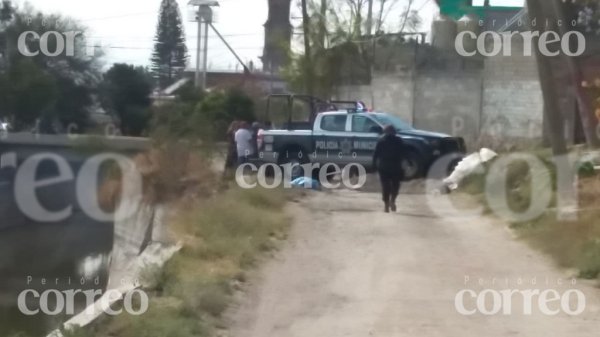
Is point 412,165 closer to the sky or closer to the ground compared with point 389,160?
closer to the ground

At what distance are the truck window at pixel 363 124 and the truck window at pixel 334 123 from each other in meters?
0.26

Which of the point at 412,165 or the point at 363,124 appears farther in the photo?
the point at 363,124

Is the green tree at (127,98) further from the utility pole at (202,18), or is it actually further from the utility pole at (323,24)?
the utility pole at (323,24)

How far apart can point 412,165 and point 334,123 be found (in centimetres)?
238

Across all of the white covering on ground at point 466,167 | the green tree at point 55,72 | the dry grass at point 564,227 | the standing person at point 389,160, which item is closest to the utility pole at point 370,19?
the green tree at point 55,72

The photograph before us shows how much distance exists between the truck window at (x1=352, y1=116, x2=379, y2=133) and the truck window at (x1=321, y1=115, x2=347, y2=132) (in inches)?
10.2

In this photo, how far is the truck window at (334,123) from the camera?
94.9ft

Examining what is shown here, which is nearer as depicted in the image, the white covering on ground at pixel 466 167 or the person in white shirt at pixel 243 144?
the white covering on ground at pixel 466 167

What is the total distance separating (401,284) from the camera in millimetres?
13523

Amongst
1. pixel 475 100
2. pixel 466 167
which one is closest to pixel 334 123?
pixel 466 167

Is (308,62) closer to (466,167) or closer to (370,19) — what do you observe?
(370,19)

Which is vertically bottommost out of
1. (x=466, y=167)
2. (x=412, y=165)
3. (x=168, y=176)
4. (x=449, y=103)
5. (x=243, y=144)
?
(x=168, y=176)

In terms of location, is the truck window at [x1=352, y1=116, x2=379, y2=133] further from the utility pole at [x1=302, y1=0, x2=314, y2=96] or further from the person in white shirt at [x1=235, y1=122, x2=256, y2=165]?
the utility pole at [x1=302, y1=0, x2=314, y2=96]

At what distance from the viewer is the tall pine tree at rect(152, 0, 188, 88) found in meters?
44.7
